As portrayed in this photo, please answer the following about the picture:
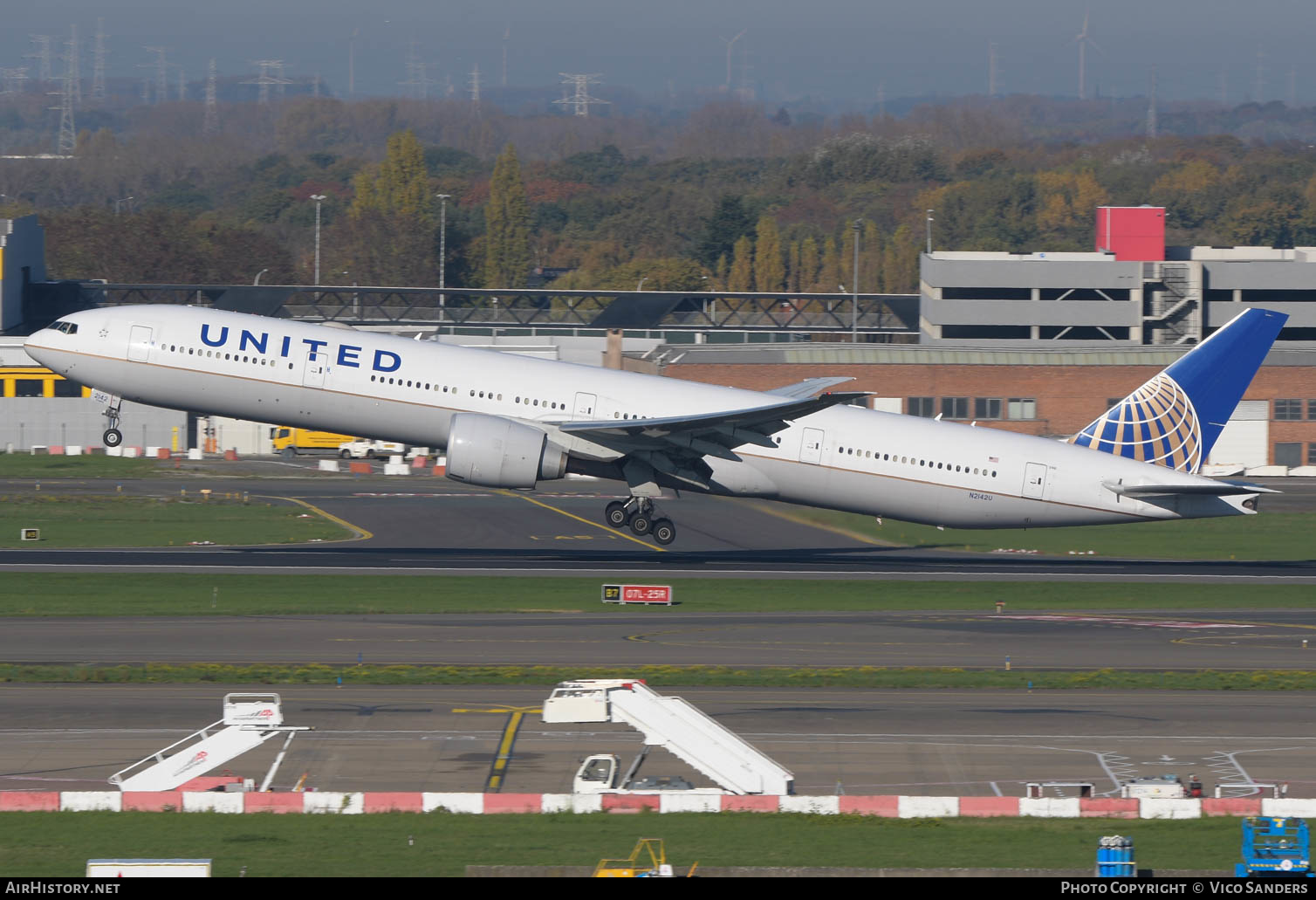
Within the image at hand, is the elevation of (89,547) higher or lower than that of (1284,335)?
lower

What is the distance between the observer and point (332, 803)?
23.7 meters

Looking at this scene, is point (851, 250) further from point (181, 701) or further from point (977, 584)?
point (181, 701)

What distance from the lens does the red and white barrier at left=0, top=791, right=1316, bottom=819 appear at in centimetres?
2373

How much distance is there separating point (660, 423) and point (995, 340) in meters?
78.8

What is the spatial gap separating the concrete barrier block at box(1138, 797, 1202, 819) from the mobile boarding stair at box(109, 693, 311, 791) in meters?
14.1

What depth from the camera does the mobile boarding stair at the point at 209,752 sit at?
24.8 metres

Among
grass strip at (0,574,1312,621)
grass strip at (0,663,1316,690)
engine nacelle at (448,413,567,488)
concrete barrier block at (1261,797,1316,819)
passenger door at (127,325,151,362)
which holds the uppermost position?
passenger door at (127,325,151,362)

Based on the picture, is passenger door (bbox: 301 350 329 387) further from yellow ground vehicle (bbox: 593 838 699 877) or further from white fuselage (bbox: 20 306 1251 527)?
yellow ground vehicle (bbox: 593 838 699 877)

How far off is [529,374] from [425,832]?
28.6 meters

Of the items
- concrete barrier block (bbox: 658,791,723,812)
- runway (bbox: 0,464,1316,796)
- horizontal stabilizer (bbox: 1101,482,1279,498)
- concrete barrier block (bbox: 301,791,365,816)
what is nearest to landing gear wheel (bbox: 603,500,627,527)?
runway (bbox: 0,464,1316,796)

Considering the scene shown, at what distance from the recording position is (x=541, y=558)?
182 ft

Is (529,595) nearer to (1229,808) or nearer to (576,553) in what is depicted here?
(576,553)

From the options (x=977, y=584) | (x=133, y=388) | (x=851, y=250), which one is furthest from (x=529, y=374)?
(x=851, y=250)

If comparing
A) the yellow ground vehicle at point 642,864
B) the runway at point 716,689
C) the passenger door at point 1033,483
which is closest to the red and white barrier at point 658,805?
the yellow ground vehicle at point 642,864
